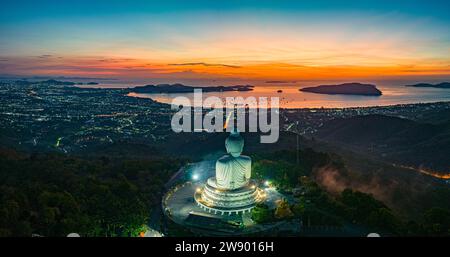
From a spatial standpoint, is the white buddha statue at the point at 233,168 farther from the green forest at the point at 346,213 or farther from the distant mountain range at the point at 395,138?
the distant mountain range at the point at 395,138

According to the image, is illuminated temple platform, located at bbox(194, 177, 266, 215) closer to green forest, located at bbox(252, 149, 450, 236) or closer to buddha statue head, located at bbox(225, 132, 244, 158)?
green forest, located at bbox(252, 149, 450, 236)

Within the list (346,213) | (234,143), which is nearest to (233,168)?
(234,143)

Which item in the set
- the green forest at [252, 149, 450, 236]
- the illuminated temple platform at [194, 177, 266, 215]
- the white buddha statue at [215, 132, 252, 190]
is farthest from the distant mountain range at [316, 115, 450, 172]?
the white buddha statue at [215, 132, 252, 190]

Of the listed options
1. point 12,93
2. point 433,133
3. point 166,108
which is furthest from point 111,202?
point 12,93

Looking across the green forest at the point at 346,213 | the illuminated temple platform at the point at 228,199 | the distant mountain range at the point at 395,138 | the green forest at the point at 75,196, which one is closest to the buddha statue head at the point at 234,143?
the illuminated temple platform at the point at 228,199

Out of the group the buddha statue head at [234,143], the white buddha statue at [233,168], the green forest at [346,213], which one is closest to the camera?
the green forest at [346,213]
